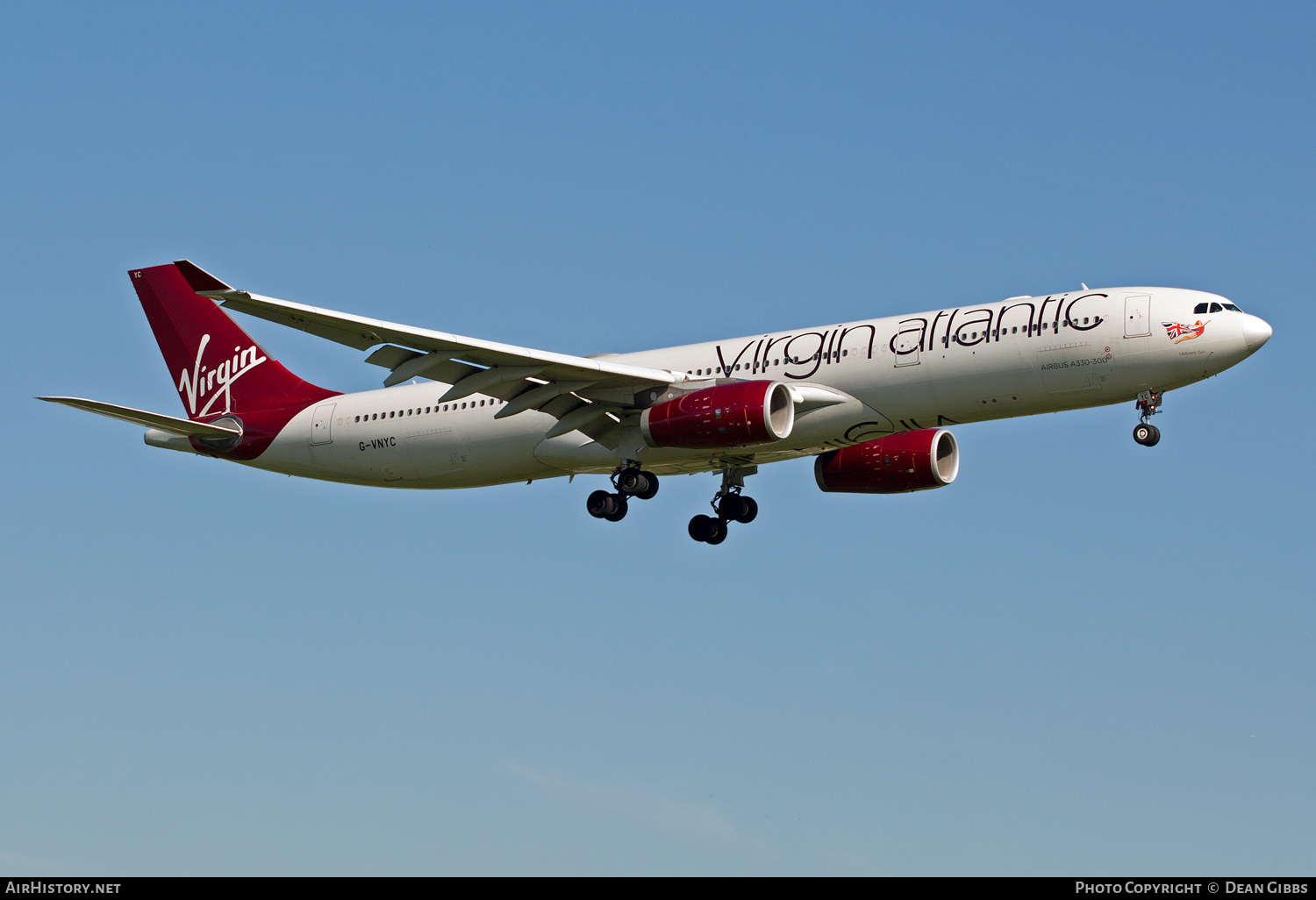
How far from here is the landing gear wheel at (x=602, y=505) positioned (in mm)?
39500

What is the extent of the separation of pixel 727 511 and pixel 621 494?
4153 mm

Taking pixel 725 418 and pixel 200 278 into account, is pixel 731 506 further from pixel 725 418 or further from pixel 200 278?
pixel 200 278

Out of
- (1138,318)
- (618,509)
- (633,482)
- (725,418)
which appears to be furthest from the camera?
(618,509)

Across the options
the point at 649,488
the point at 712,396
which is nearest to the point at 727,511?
the point at 649,488

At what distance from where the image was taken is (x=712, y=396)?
3606cm

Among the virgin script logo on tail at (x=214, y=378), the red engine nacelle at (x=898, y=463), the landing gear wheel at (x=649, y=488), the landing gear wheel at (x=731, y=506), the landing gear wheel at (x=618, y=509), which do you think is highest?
the virgin script logo on tail at (x=214, y=378)

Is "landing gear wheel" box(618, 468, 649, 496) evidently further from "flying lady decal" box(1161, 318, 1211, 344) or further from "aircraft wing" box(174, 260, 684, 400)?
"flying lady decal" box(1161, 318, 1211, 344)

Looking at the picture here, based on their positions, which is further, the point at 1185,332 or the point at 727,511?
the point at 727,511

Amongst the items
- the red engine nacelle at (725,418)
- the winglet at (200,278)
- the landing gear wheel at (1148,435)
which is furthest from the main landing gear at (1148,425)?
the winglet at (200,278)

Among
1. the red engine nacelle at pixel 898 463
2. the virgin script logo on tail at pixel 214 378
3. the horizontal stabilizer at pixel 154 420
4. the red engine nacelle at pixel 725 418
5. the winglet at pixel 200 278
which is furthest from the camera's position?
the virgin script logo on tail at pixel 214 378

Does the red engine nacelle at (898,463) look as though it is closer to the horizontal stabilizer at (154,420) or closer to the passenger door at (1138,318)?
the passenger door at (1138,318)

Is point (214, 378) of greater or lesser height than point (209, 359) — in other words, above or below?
below

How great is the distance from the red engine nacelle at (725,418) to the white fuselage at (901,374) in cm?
102

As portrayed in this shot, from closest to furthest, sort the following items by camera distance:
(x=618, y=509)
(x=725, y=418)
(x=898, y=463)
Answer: (x=725, y=418)
(x=618, y=509)
(x=898, y=463)
